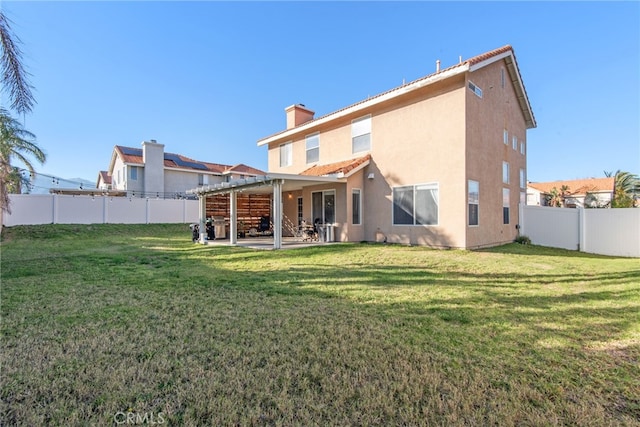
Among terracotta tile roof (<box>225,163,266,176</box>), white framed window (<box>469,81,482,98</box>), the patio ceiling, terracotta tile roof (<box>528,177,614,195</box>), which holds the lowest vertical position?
the patio ceiling

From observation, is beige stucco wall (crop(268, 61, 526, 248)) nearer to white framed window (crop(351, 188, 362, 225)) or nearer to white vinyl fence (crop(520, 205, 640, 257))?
white framed window (crop(351, 188, 362, 225))

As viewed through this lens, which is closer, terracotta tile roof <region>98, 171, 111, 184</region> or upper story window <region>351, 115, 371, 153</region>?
upper story window <region>351, 115, 371, 153</region>

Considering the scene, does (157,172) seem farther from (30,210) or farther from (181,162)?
(30,210)

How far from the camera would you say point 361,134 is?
47.5ft

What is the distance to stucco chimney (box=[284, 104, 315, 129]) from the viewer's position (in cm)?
1852

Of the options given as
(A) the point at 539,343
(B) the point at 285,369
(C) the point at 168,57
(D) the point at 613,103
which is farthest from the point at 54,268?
(D) the point at 613,103

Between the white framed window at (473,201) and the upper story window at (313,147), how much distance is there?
26.1 feet

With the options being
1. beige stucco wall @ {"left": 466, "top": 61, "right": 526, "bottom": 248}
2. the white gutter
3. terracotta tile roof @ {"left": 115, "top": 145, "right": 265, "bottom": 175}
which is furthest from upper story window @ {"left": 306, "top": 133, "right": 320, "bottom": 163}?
terracotta tile roof @ {"left": 115, "top": 145, "right": 265, "bottom": 175}

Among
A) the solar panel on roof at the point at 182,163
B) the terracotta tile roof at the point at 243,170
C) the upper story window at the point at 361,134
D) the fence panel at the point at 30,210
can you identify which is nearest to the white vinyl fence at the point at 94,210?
the fence panel at the point at 30,210

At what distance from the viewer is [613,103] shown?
18.3 meters

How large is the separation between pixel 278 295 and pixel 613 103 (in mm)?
23825

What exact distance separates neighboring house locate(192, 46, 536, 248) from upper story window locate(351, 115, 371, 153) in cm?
5

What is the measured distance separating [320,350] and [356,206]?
10.9 m

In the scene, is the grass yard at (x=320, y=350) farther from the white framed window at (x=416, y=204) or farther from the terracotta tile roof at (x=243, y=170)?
the terracotta tile roof at (x=243, y=170)
